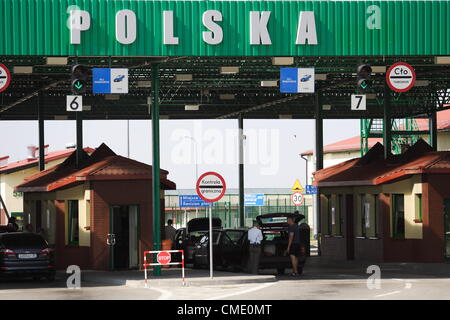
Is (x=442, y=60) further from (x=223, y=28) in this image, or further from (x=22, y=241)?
(x=22, y=241)

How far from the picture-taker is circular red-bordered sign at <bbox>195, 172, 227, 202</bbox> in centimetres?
3048

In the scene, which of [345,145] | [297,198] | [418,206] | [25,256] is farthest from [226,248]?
[345,145]

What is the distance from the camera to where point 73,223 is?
38.0 m

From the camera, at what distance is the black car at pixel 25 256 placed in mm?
31422

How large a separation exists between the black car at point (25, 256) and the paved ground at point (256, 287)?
368 mm

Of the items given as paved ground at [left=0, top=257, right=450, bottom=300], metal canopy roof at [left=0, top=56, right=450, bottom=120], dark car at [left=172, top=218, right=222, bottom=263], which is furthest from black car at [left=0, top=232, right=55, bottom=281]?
dark car at [left=172, top=218, right=222, bottom=263]

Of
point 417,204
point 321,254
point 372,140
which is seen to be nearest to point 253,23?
point 417,204

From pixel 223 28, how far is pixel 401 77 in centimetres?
559

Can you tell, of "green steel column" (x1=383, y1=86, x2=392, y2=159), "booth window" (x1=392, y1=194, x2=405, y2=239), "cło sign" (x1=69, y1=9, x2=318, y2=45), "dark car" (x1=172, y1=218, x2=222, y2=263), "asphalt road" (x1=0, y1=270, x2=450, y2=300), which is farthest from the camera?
"green steel column" (x1=383, y1=86, x2=392, y2=159)

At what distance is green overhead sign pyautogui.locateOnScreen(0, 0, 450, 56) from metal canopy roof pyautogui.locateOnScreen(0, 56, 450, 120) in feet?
3.64

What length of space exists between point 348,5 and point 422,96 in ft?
79.4

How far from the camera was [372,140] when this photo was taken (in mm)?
98688

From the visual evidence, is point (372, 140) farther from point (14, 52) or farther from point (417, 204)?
point (14, 52)

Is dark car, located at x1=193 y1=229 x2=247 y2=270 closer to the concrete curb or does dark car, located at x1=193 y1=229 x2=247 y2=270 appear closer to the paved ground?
the paved ground
